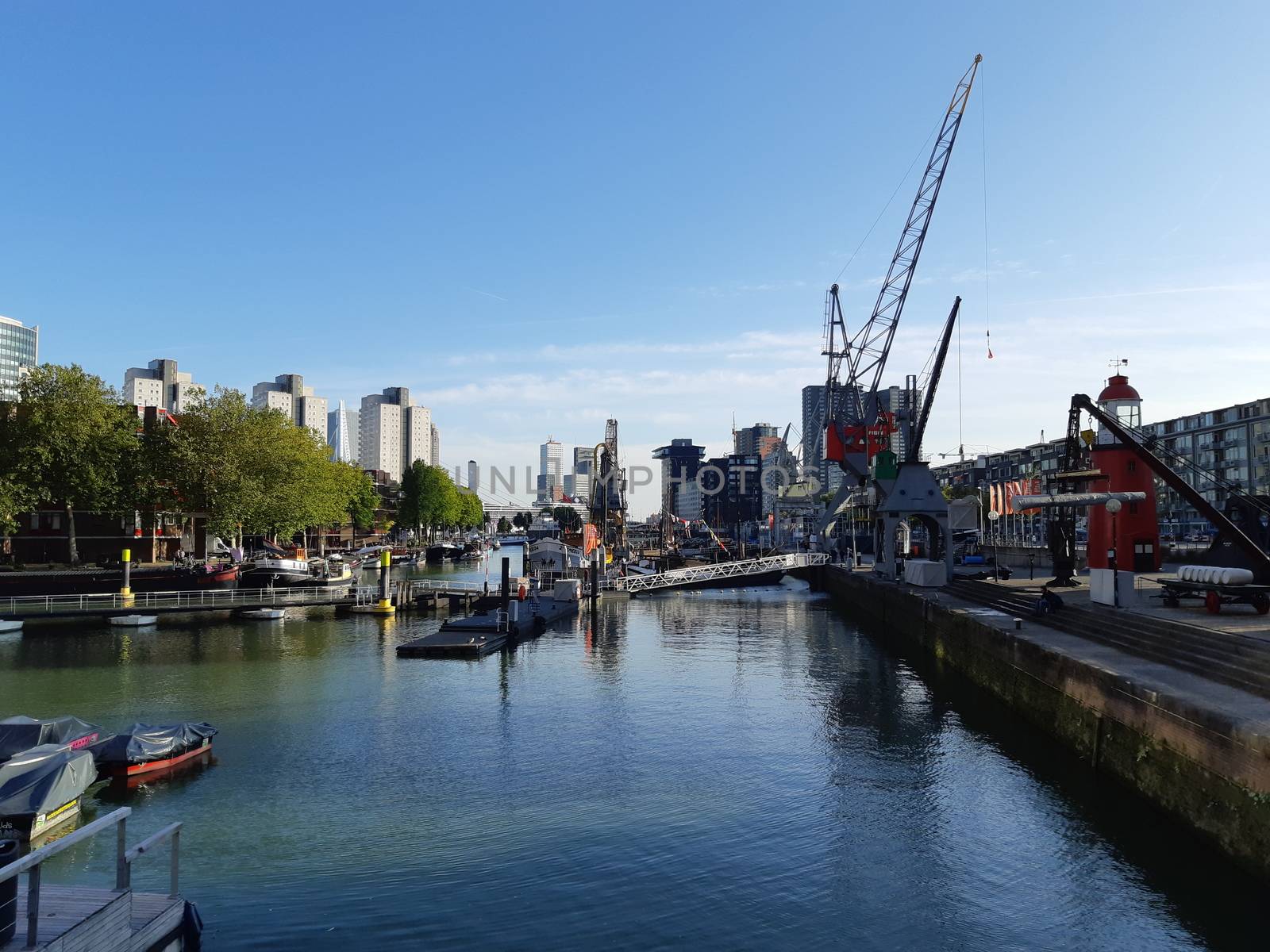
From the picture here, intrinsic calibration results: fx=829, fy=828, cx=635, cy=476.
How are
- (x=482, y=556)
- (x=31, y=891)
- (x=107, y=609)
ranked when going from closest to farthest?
(x=31, y=891) < (x=107, y=609) < (x=482, y=556)

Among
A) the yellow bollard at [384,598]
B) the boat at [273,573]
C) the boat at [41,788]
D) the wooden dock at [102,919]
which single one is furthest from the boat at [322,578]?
the wooden dock at [102,919]

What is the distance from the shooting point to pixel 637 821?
2053 centimetres

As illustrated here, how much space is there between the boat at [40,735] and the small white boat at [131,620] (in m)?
35.6

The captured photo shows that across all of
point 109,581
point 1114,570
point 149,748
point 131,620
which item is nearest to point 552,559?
point 109,581

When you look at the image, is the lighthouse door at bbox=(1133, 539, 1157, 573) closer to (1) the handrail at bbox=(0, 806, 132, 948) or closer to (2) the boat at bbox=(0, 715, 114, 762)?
(2) the boat at bbox=(0, 715, 114, 762)

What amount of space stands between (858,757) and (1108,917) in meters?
10.8

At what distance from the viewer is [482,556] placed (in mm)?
172875

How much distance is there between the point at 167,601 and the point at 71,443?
17.2m

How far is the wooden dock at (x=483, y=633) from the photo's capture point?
45.4 meters

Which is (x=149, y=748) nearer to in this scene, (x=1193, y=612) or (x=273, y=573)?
(x=1193, y=612)

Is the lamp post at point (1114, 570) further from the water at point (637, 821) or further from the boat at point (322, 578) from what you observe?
the boat at point (322, 578)

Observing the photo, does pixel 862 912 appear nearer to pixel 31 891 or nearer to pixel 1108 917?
pixel 1108 917

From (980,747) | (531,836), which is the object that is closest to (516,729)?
(531,836)

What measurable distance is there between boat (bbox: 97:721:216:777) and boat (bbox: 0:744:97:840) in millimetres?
2241
